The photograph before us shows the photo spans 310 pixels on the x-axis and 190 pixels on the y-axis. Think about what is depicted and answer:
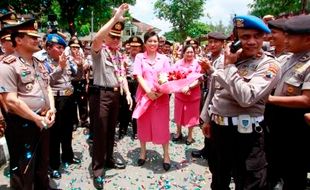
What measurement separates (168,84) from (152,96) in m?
0.35

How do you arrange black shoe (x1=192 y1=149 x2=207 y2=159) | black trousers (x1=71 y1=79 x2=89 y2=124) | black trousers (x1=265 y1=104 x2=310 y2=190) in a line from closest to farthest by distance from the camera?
black trousers (x1=265 y1=104 x2=310 y2=190)
black shoe (x1=192 y1=149 x2=207 y2=159)
black trousers (x1=71 y1=79 x2=89 y2=124)

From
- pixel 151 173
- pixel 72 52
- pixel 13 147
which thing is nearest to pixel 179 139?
pixel 151 173

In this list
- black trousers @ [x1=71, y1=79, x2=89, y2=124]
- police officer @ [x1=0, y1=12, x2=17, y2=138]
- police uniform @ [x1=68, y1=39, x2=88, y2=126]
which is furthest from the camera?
black trousers @ [x1=71, y1=79, x2=89, y2=124]

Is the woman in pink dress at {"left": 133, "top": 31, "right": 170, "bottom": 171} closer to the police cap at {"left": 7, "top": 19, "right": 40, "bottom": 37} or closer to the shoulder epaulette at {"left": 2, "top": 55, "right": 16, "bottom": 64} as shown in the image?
the police cap at {"left": 7, "top": 19, "right": 40, "bottom": 37}

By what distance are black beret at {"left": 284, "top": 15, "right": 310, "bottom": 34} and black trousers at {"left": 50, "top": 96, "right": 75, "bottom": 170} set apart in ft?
10.9

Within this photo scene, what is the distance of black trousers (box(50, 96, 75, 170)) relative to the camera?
15.3 feet

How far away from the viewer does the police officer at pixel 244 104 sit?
8.38 feet

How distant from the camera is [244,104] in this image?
101 inches

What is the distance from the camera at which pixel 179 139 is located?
6426 millimetres

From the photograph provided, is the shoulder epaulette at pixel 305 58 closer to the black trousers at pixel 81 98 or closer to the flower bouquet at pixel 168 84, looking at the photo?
the flower bouquet at pixel 168 84

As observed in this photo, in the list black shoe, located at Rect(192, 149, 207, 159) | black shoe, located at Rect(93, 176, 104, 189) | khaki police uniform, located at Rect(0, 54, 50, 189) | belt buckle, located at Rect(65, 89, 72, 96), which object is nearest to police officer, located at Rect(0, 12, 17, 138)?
khaki police uniform, located at Rect(0, 54, 50, 189)

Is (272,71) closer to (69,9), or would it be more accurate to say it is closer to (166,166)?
(166,166)

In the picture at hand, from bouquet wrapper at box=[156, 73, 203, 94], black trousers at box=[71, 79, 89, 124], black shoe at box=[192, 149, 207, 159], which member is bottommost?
black shoe at box=[192, 149, 207, 159]

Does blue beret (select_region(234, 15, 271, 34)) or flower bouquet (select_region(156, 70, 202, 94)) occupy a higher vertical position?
blue beret (select_region(234, 15, 271, 34))
